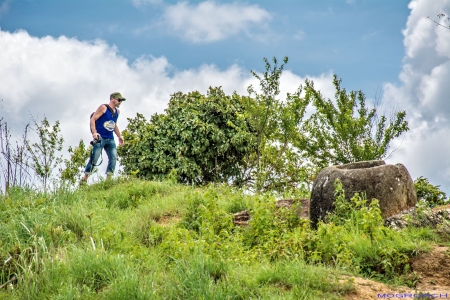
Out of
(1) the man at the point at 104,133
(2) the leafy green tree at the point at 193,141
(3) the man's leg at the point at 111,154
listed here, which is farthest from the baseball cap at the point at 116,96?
(2) the leafy green tree at the point at 193,141

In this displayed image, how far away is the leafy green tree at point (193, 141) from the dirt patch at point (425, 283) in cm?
973

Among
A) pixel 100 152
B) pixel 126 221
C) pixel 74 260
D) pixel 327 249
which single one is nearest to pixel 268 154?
pixel 100 152

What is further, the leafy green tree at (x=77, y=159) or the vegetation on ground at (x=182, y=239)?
the leafy green tree at (x=77, y=159)

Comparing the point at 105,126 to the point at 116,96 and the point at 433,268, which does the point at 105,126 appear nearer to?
the point at 116,96

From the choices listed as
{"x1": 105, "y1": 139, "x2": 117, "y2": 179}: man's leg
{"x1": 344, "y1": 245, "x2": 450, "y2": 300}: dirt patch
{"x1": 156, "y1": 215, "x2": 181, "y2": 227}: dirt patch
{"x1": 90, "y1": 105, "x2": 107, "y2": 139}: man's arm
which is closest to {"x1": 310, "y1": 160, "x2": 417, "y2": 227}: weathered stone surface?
{"x1": 344, "y1": 245, "x2": 450, "y2": 300}: dirt patch

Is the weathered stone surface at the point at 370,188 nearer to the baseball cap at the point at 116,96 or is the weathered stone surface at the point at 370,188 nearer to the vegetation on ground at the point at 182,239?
the vegetation on ground at the point at 182,239

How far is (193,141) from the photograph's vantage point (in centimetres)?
1602

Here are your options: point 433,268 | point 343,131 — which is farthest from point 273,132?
point 433,268

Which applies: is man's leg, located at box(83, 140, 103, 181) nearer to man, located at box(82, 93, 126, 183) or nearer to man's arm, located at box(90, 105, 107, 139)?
man, located at box(82, 93, 126, 183)

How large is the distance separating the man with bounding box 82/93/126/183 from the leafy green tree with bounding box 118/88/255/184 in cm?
285

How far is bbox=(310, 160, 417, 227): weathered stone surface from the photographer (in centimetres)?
859

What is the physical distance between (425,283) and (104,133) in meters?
8.71

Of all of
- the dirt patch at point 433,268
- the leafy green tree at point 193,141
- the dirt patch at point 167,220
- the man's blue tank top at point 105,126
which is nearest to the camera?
the dirt patch at point 433,268

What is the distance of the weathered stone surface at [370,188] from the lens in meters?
8.59
